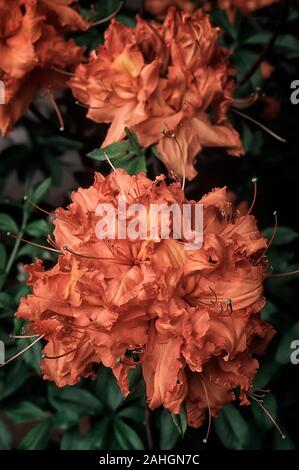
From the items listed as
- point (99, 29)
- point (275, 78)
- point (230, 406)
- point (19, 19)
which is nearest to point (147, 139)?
point (19, 19)

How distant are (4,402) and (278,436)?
43 centimetres

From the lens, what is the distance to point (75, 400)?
1.20 metres

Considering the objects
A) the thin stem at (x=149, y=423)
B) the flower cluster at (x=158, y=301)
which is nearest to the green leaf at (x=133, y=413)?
the thin stem at (x=149, y=423)

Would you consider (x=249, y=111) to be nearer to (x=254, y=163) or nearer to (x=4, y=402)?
(x=254, y=163)

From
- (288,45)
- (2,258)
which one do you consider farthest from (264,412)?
(288,45)

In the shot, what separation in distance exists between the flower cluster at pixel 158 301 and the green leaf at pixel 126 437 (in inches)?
11.7

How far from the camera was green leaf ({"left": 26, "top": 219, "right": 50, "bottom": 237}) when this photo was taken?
1.15 metres

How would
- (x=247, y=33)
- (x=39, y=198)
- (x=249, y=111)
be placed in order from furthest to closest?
(x=249, y=111)
(x=247, y=33)
(x=39, y=198)

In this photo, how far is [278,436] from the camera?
1.23m

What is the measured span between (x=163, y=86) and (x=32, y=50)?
6.8 inches

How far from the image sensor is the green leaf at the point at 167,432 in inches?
44.6

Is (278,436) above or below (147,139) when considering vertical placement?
below

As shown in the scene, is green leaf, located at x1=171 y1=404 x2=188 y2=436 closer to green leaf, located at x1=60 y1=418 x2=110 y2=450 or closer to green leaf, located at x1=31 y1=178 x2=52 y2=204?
green leaf, located at x1=60 y1=418 x2=110 y2=450

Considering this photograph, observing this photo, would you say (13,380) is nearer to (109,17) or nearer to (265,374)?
(265,374)
